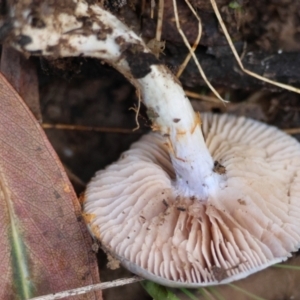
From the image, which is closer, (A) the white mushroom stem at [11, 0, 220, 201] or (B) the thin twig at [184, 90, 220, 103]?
(A) the white mushroom stem at [11, 0, 220, 201]

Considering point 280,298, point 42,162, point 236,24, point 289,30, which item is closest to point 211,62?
point 236,24

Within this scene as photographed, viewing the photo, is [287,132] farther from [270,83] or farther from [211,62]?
[211,62]

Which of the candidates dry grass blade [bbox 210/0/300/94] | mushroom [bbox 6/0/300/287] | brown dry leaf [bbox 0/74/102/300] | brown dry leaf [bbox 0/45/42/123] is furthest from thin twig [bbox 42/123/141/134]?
dry grass blade [bbox 210/0/300/94]

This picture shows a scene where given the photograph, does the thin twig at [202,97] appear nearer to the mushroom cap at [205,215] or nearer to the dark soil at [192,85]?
the dark soil at [192,85]

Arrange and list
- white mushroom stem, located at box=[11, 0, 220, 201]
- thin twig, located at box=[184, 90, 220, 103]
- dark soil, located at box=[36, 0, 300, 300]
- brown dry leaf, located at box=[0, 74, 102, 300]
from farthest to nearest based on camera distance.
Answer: thin twig, located at box=[184, 90, 220, 103], dark soil, located at box=[36, 0, 300, 300], brown dry leaf, located at box=[0, 74, 102, 300], white mushroom stem, located at box=[11, 0, 220, 201]

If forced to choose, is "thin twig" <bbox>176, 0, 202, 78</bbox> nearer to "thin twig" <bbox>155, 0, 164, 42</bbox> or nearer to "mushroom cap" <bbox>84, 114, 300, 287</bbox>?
"thin twig" <bbox>155, 0, 164, 42</bbox>

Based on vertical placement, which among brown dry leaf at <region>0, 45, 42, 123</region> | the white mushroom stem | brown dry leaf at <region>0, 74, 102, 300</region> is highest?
the white mushroom stem

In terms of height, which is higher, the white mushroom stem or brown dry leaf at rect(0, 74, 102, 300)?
the white mushroom stem
